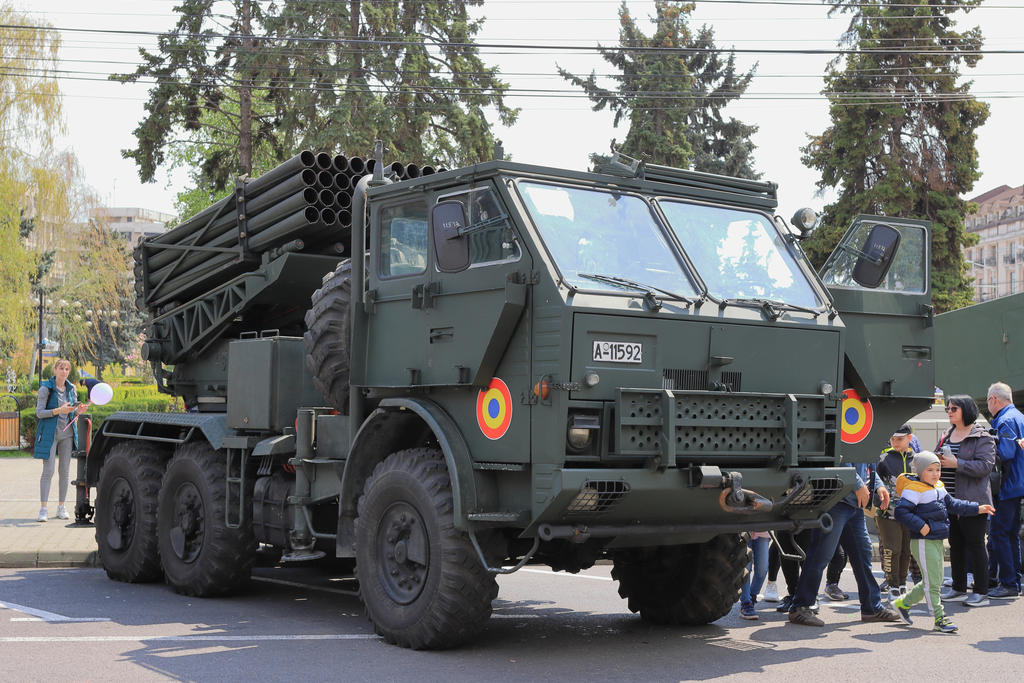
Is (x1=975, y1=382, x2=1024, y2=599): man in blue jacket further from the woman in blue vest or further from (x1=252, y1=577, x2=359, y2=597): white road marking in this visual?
the woman in blue vest

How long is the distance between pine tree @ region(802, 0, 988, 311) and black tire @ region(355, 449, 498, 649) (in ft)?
91.7

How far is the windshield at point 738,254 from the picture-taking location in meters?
7.88

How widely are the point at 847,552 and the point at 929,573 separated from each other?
2.02ft

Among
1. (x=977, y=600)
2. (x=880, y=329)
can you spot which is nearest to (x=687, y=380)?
(x=880, y=329)

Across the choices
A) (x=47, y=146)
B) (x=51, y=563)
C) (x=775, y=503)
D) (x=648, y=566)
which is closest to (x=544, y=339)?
(x=775, y=503)

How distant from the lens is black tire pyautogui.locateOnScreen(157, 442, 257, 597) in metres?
9.85

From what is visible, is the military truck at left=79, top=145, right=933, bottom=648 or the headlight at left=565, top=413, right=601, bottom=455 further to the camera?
the military truck at left=79, top=145, right=933, bottom=648

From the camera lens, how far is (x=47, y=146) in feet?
114

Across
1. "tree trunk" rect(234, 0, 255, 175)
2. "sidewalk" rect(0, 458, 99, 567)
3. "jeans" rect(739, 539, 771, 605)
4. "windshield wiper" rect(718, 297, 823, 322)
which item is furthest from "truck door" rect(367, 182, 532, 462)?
"tree trunk" rect(234, 0, 255, 175)

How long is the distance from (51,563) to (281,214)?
4.39 metres

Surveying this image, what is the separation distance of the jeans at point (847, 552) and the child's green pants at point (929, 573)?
0.31 metres

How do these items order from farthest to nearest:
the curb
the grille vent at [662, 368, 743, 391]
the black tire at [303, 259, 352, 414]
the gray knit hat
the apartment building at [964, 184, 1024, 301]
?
the apartment building at [964, 184, 1024, 301], the curb, the gray knit hat, the black tire at [303, 259, 352, 414], the grille vent at [662, 368, 743, 391]

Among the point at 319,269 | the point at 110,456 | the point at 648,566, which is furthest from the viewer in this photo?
the point at 110,456

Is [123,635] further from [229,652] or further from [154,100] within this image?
[154,100]
